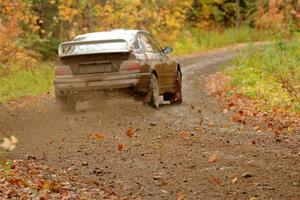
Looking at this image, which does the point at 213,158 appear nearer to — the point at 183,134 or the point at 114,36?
the point at 183,134

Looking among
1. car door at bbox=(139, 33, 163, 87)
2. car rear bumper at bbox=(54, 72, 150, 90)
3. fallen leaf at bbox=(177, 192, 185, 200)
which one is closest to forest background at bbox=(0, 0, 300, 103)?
car rear bumper at bbox=(54, 72, 150, 90)

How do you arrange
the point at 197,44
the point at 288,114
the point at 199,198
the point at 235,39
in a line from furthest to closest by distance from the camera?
1. the point at 235,39
2. the point at 197,44
3. the point at 288,114
4. the point at 199,198

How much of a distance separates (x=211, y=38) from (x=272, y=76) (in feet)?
67.5

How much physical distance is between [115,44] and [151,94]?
4.50ft

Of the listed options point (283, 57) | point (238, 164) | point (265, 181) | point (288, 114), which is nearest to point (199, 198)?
point (265, 181)

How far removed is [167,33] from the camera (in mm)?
34781

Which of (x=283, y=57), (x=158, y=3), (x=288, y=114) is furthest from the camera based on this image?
(x=158, y=3)

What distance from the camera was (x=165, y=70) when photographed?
14.3 meters

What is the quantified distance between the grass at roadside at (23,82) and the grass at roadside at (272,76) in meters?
5.89

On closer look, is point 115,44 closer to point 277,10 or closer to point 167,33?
point 167,33

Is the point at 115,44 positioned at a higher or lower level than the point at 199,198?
higher

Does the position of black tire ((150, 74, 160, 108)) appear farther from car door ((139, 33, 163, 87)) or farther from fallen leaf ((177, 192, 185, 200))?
fallen leaf ((177, 192, 185, 200))

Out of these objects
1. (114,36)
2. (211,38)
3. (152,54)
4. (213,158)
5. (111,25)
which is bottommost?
(211,38)

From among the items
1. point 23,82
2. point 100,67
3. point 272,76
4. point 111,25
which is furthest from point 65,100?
point 111,25
